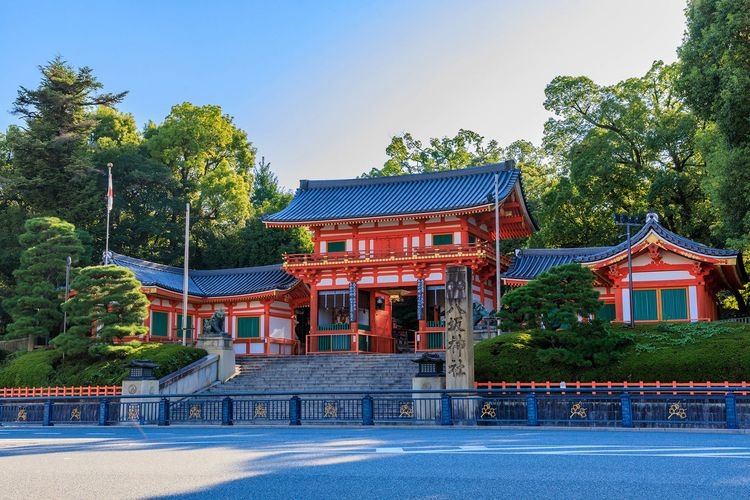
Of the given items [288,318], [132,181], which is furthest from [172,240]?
[288,318]

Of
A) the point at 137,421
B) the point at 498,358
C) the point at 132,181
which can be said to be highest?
the point at 132,181

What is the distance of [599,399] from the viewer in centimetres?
1908

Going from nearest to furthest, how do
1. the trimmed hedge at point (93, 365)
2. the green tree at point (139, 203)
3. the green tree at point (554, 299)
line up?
the green tree at point (554, 299) < the trimmed hedge at point (93, 365) < the green tree at point (139, 203)

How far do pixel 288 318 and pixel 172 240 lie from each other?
47.7ft

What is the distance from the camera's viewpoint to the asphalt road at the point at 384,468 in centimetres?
809

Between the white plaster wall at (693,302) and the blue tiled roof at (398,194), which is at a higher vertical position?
the blue tiled roof at (398,194)

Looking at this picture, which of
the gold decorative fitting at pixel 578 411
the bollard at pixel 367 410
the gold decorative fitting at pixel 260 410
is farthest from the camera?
the gold decorative fitting at pixel 260 410

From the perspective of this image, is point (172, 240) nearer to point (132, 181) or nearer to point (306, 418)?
point (132, 181)

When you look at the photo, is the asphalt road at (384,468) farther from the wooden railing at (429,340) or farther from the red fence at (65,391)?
the wooden railing at (429,340)

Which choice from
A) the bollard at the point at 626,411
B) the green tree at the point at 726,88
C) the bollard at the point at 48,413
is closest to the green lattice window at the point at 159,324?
the bollard at the point at 48,413

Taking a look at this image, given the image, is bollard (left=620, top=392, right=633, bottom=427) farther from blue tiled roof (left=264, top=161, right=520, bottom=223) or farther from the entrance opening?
the entrance opening

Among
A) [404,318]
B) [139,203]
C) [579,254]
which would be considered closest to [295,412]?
[579,254]

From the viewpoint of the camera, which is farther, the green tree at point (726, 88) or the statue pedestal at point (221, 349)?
the statue pedestal at point (221, 349)

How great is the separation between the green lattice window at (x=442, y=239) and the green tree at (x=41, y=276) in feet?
58.4
